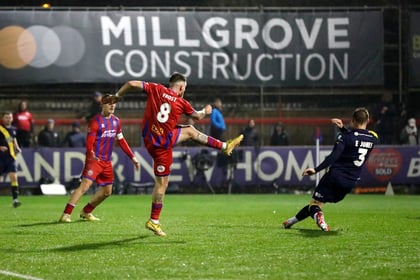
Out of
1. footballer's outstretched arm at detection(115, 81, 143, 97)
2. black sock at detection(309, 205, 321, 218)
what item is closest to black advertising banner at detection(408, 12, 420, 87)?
black sock at detection(309, 205, 321, 218)

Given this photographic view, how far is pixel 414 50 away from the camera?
30531 millimetres

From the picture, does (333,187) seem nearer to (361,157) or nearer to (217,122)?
(361,157)

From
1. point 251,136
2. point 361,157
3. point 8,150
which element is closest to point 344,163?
→ point 361,157

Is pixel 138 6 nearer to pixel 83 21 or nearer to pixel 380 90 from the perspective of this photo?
pixel 83 21

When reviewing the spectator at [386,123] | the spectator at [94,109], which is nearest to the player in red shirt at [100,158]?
the spectator at [94,109]

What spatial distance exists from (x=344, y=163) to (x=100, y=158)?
188 inches

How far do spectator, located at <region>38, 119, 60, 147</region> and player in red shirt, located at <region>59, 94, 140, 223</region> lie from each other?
38.6 ft

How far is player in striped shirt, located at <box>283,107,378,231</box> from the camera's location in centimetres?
1386

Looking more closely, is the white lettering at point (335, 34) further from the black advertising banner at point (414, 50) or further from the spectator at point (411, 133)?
the spectator at point (411, 133)

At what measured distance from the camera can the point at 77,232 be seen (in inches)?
555

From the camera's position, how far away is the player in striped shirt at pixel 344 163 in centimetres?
1386

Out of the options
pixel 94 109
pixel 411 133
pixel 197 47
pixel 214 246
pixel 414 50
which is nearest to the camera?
pixel 214 246

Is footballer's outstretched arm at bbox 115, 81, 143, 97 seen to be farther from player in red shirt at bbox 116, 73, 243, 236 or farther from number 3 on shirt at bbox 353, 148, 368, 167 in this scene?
number 3 on shirt at bbox 353, 148, 368, 167

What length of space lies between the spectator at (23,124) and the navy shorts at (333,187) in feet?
51.5
